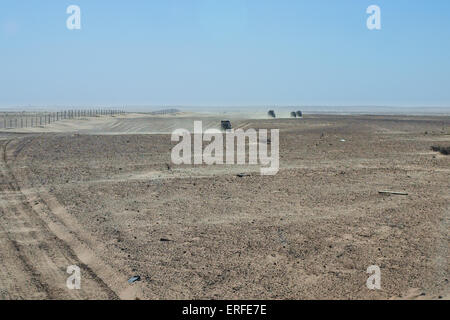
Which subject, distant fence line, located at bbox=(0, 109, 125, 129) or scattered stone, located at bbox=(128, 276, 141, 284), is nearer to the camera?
scattered stone, located at bbox=(128, 276, 141, 284)

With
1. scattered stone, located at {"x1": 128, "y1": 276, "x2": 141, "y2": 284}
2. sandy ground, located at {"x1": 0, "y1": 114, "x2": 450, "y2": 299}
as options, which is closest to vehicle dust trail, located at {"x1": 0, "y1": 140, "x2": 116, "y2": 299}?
sandy ground, located at {"x1": 0, "y1": 114, "x2": 450, "y2": 299}

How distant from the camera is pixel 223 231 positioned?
35.3 feet

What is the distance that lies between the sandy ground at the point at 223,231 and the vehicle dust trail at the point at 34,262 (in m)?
0.02

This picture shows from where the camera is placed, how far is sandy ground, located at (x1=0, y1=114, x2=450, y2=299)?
764cm

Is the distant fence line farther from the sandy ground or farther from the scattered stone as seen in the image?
the scattered stone

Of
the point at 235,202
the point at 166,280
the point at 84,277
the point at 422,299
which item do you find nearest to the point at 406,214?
the point at 235,202

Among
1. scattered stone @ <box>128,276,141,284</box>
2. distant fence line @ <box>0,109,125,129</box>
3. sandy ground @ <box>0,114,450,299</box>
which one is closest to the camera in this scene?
sandy ground @ <box>0,114,450,299</box>

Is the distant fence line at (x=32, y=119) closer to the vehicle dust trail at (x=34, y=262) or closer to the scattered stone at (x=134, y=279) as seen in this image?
the vehicle dust trail at (x=34, y=262)

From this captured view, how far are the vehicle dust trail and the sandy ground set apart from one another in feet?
0.08

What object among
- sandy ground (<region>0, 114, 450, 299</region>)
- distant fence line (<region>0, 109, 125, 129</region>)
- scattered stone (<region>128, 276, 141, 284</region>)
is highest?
distant fence line (<region>0, 109, 125, 129</region>)

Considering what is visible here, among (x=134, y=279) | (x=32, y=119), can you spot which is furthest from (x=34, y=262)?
(x=32, y=119)

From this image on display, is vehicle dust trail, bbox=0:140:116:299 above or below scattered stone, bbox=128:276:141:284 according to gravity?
above
